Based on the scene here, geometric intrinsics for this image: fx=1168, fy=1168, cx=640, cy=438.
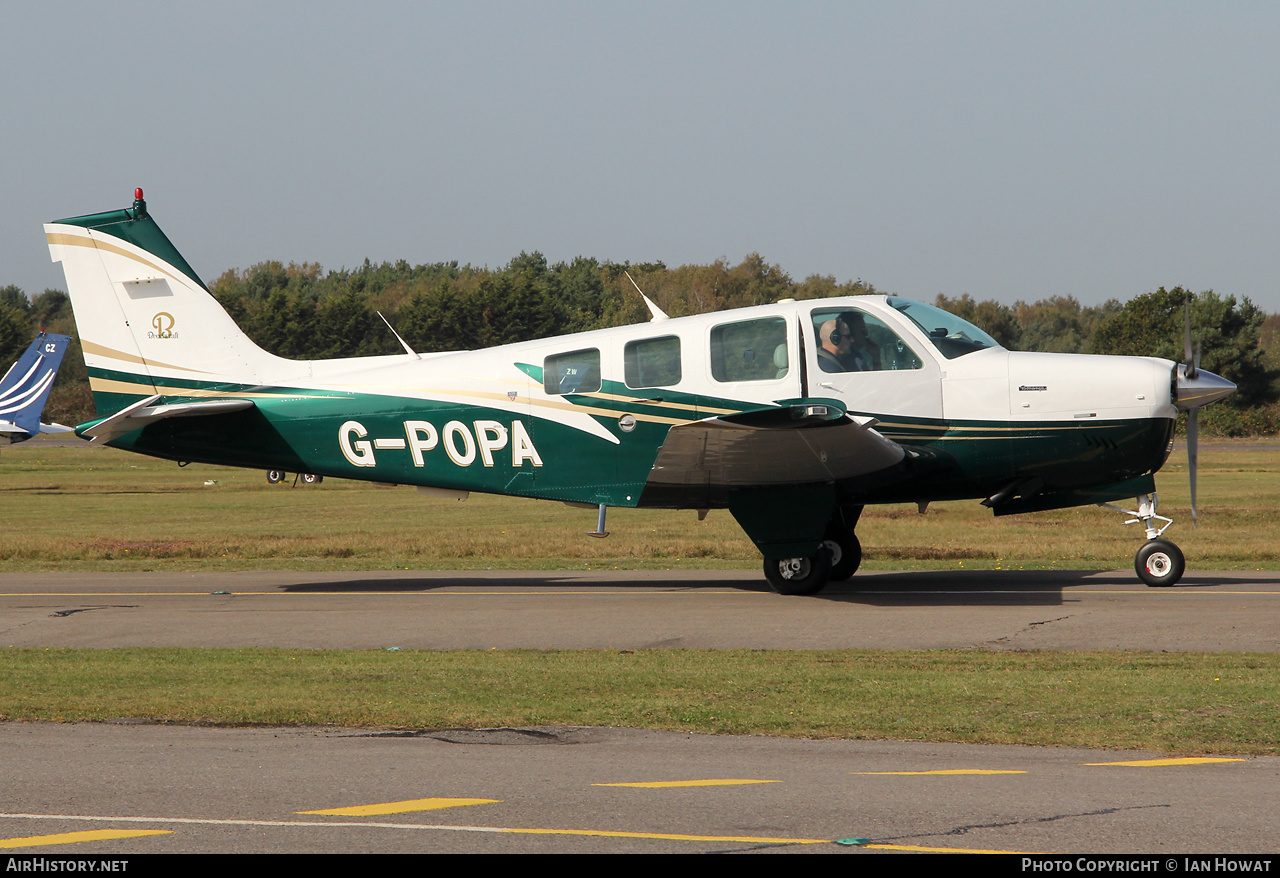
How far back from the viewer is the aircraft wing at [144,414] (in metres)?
13.9

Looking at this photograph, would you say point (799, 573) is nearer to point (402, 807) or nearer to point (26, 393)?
point (402, 807)

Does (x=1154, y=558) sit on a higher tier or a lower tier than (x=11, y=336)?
lower

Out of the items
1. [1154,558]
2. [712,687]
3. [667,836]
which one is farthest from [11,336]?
[667,836]

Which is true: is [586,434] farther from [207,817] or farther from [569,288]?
[569,288]

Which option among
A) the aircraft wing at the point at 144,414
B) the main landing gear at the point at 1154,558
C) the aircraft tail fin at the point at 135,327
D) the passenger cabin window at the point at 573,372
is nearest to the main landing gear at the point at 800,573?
the passenger cabin window at the point at 573,372

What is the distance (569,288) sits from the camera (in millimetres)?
A: 90375

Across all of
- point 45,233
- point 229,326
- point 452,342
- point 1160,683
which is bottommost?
point 1160,683

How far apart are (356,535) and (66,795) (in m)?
18.4

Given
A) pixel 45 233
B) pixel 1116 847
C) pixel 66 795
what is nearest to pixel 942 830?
pixel 1116 847

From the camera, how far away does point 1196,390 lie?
12820mm

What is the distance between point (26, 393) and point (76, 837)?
→ 44.8 meters

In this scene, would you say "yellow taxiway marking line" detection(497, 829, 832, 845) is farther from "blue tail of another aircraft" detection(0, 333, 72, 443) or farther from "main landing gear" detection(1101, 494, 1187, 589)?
"blue tail of another aircraft" detection(0, 333, 72, 443)

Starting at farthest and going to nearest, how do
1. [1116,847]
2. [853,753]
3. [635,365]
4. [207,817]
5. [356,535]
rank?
[356,535], [635,365], [853,753], [207,817], [1116,847]

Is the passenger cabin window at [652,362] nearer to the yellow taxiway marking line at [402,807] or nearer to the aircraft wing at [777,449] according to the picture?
the aircraft wing at [777,449]
